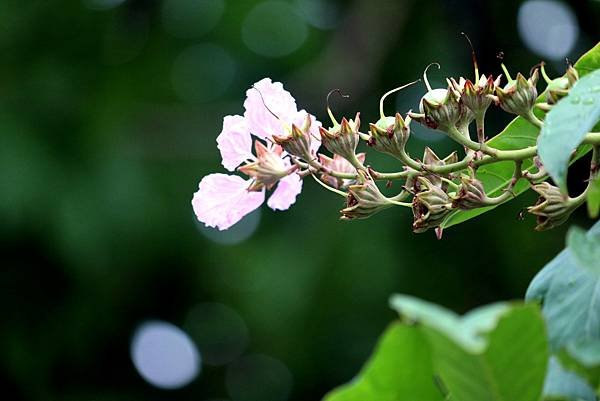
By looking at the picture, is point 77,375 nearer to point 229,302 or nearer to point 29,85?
point 229,302

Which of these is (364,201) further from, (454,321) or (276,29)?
(276,29)

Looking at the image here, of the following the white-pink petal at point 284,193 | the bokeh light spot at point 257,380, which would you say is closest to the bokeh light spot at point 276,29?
the bokeh light spot at point 257,380

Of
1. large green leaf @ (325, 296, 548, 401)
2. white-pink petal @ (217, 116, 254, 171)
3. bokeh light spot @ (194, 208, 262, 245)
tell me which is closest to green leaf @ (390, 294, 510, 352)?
large green leaf @ (325, 296, 548, 401)

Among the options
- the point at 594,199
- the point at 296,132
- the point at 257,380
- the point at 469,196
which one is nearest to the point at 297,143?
the point at 296,132

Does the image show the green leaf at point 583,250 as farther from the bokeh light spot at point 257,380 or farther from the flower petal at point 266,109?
the bokeh light spot at point 257,380

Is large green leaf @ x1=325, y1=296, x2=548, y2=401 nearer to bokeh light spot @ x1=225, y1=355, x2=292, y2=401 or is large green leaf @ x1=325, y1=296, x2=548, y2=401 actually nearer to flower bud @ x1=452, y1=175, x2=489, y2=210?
flower bud @ x1=452, y1=175, x2=489, y2=210

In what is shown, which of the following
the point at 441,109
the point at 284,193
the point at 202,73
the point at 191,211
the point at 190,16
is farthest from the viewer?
the point at 202,73

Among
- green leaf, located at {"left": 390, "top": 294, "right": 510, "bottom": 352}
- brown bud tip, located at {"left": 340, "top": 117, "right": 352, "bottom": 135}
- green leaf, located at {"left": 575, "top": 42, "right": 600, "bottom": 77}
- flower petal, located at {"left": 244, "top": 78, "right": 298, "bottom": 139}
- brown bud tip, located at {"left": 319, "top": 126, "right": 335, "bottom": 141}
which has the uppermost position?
green leaf, located at {"left": 390, "top": 294, "right": 510, "bottom": 352}

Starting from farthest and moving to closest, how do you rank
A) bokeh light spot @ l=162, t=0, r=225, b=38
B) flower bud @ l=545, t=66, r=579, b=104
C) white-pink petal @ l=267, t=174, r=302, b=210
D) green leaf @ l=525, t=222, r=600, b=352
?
bokeh light spot @ l=162, t=0, r=225, b=38, white-pink petal @ l=267, t=174, r=302, b=210, flower bud @ l=545, t=66, r=579, b=104, green leaf @ l=525, t=222, r=600, b=352

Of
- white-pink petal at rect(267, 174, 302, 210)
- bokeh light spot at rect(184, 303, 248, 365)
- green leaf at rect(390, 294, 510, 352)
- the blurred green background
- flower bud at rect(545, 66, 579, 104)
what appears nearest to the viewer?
green leaf at rect(390, 294, 510, 352)
